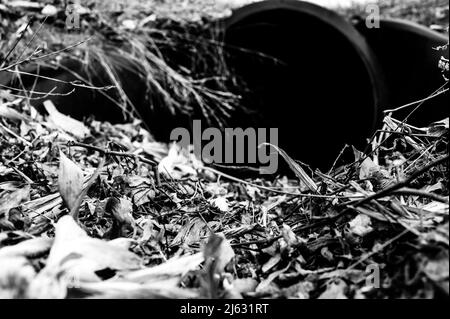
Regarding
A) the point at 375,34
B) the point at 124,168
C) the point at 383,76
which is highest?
the point at 375,34

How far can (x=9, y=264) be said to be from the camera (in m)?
0.60

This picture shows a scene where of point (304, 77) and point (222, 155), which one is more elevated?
point (304, 77)

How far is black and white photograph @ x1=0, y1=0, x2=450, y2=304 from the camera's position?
0.63m

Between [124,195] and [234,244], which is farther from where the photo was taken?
[124,195]

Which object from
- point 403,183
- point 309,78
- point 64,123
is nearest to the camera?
point 403,183

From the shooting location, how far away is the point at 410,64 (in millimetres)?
2484

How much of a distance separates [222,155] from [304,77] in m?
0.77

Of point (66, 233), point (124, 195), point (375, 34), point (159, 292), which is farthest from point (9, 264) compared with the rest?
point (375, 34)

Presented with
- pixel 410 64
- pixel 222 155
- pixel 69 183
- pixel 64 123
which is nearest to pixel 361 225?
pixel 69 183

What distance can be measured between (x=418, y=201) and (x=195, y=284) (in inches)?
21.0

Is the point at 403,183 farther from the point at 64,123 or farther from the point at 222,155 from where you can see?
the point at 222,155

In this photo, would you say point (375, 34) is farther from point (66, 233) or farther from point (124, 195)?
point (66, 233)

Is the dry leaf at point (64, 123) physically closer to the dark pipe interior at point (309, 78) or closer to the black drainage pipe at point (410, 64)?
the dark pipe interior at point (309, 78)

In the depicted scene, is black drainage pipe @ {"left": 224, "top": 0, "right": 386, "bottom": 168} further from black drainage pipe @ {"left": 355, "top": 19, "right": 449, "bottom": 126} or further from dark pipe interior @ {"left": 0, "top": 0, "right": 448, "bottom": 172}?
black drainage pipe @ {"left": 355, "top": 19, "right": 449, "bottom": 126}
